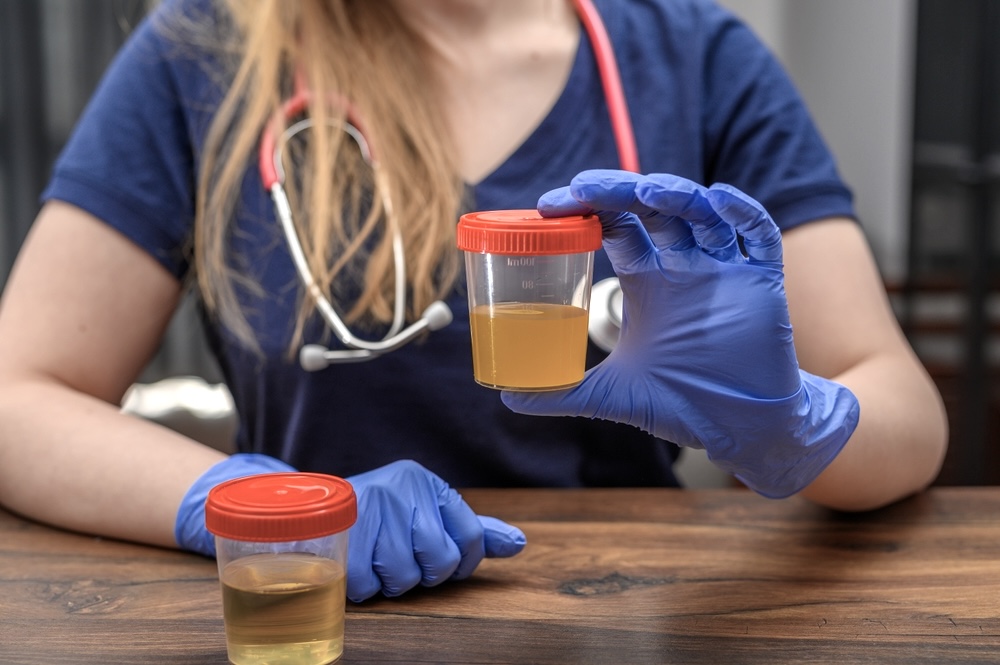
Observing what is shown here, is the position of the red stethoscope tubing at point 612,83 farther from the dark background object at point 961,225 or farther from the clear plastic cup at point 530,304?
the dark background object at point 961,225

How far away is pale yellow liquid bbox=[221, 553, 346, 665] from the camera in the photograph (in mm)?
609

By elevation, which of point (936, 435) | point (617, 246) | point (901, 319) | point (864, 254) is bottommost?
point (901, 319)

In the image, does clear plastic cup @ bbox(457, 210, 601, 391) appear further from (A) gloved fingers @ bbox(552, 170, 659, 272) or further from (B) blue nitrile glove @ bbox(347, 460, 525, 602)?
(B) blue nitrile glove @ bbox(347, 460, 525, 602)

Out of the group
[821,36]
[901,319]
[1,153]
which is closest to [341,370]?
[901,319]

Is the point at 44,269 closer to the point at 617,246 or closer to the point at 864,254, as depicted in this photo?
the point at 617,246

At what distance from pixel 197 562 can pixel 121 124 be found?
53 centimetres

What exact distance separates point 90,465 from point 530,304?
48 centimetres

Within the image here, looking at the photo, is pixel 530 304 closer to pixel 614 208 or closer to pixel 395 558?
pixel 614 208

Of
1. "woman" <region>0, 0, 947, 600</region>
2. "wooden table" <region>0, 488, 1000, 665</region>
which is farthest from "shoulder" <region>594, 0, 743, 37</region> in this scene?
"wooden table" <region>0, 488, 1000, 665</region>

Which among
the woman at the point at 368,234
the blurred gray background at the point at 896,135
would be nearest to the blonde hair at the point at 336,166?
the woman at the point at 368,234

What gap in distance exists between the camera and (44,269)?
1.05 m

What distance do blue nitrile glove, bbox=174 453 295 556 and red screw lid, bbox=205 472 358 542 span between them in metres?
0.20

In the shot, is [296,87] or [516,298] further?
[296,87]

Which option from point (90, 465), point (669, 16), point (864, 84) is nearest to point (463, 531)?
point (90, 465)
